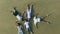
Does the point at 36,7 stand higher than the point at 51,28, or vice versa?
the point at 36,7

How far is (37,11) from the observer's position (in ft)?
4.23

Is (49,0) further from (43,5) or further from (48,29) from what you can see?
(48,29)

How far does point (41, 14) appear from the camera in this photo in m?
1.29

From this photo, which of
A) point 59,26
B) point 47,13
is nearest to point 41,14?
point 47,13

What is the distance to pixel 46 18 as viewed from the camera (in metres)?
1.29

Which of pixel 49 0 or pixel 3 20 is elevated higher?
pixel 49 0

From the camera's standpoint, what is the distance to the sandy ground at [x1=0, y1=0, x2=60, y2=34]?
50.3 inches

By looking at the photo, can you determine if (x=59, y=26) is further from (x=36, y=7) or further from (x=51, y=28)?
(x=36, y=7)

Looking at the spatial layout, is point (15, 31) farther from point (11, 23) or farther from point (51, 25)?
point (51, 25)

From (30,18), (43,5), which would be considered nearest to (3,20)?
(30,18)

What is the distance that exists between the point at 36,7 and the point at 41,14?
6 cm

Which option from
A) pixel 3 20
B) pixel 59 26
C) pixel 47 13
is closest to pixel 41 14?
pixel 47 13

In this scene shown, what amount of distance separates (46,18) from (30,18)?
111mm

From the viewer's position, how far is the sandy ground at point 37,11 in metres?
1.28
